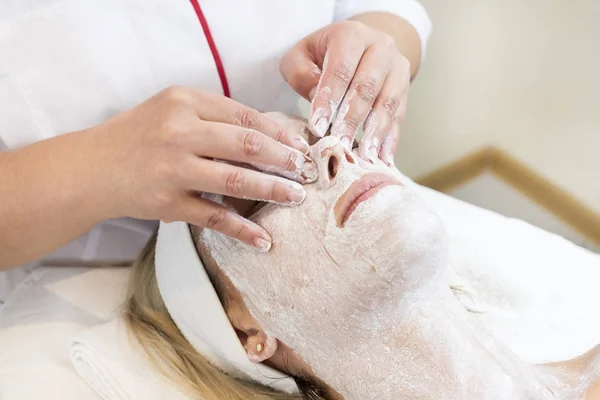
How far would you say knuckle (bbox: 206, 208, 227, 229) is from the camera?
700 mm

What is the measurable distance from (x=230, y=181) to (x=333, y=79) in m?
0.24

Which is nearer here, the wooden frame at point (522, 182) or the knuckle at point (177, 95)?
the knuckle at point (177, 95)

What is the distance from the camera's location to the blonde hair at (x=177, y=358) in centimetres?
88

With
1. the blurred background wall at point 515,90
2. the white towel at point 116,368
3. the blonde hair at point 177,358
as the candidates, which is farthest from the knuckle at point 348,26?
the blurred background wall at point 515,90

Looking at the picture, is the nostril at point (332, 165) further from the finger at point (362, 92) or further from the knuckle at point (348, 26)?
the knuckle at point (348, 26)

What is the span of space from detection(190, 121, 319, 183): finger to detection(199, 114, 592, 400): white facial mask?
0.07 metres

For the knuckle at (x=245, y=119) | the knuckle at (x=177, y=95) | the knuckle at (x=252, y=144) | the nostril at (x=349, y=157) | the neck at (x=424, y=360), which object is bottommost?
the neck at (x=424, y=360)

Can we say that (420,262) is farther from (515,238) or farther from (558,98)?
(558,98)

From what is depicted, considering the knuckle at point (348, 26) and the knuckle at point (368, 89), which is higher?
the knuckle at point (348, 26)

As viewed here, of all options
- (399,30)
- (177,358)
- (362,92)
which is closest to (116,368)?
(177,358)

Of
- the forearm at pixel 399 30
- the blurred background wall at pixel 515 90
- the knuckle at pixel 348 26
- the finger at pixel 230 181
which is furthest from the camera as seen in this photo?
the blurred background wall at pixel 515 90

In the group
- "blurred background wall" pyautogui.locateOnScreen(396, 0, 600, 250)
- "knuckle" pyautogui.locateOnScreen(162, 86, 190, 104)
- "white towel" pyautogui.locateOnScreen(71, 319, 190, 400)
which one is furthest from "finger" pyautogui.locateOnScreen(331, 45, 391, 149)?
"blurred background wall" pyautogui.locateOnScreen(396, 0, 600, 250)

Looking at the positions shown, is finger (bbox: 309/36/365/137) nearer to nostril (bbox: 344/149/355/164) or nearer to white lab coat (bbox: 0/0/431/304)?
nostril (bbox: 344/149/355/164)

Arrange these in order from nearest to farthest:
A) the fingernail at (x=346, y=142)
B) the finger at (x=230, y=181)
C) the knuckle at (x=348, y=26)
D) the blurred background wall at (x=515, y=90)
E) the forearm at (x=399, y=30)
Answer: the finger at (x=230, y=181), the fingernail at (x=346, y=142), the knuckle at (x=348, y=26), the forearm at (x=399, y=30), the blurred background wall at (x=515, y=90)
